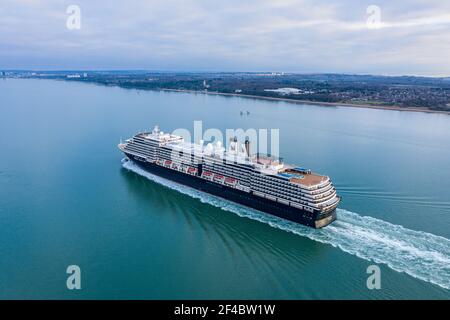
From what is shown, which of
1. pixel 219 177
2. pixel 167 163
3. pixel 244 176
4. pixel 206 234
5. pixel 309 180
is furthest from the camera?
pixel 167 163

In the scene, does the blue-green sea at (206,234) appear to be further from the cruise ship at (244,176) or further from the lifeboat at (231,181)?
the lifeboat at (231,181)

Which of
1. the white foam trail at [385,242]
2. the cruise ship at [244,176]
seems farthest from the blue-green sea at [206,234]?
the cruise ship at [244,176]

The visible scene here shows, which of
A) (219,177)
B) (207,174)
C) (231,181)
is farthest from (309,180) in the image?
(207,174)

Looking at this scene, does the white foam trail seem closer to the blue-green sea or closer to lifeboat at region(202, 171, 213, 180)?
the blue-green sea

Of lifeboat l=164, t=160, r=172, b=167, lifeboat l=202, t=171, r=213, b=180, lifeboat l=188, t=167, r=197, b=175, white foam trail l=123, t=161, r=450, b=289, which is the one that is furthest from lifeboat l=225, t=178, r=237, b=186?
lifeboat l=164, t=160, r=172, b=167

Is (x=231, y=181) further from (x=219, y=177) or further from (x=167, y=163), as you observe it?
(x=167, y=163)
